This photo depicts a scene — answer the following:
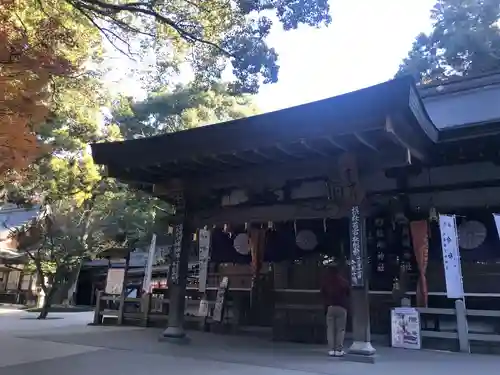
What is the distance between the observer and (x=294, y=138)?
663cm

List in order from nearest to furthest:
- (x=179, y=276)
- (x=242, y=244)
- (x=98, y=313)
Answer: (x=179, y=276) → (x=242, y=244) → (x=98, y=313)

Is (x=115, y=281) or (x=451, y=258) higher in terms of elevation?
(x=451, y=258)

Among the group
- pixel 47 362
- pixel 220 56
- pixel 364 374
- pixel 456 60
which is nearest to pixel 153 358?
pixel 47 362

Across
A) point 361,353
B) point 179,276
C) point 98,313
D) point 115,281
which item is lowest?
point 361,353

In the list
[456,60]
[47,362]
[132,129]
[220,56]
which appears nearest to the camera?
[47,362]

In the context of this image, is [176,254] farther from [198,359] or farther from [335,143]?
[335,143]

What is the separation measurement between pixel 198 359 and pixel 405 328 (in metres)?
3.83

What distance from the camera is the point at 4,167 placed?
6.62 meters

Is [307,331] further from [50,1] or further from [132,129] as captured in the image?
[132,129]

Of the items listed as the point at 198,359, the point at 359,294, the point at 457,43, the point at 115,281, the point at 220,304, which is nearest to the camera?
the point at 198,359

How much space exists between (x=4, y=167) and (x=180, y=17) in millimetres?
4693

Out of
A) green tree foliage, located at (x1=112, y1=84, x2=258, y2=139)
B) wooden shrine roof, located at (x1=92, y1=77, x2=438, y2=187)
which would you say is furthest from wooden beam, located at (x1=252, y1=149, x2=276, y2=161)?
green tree foliage, located at (x1=112, y1=84, x2=258, y2=139)

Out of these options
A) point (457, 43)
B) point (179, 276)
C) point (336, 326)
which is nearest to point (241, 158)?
point (179, 276)

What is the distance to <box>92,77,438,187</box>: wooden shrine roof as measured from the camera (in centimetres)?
593
